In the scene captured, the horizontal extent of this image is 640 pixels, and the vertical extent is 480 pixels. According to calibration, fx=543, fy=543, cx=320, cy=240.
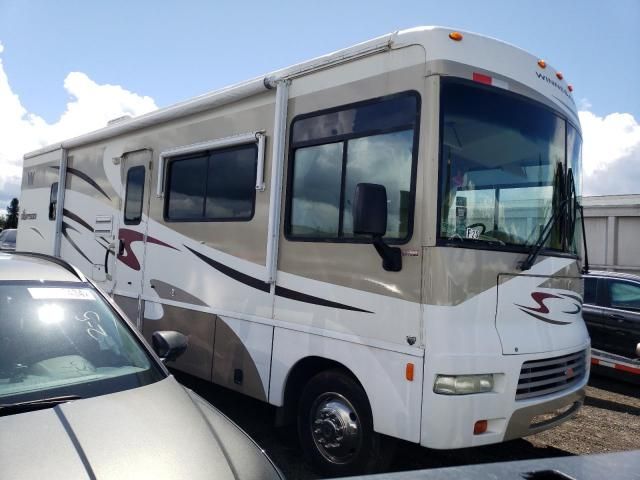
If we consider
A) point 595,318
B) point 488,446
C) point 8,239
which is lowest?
point 488,446

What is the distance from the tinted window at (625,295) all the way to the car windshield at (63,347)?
6829 mm

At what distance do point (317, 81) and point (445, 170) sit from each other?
1412 mm

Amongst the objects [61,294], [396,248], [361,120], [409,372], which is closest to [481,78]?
[361,120]

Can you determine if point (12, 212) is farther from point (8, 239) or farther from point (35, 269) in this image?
point (35, 269)

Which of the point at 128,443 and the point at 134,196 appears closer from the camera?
the point at 128,443

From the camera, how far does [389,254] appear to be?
3688 mm

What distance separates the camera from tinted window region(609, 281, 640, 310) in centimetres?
746

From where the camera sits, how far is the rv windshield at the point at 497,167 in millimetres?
3682

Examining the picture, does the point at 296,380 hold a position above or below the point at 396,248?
below

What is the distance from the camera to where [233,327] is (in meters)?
4.85

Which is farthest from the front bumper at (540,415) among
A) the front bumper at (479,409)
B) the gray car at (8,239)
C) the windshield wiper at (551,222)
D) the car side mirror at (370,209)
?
the gray car at (8,239)

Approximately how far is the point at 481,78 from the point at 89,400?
10.4 ft

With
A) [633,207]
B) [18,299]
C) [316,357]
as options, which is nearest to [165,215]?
[316,357]

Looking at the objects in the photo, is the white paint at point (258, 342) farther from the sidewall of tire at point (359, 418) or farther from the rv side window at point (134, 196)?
the rv side window at point (134, 196)
